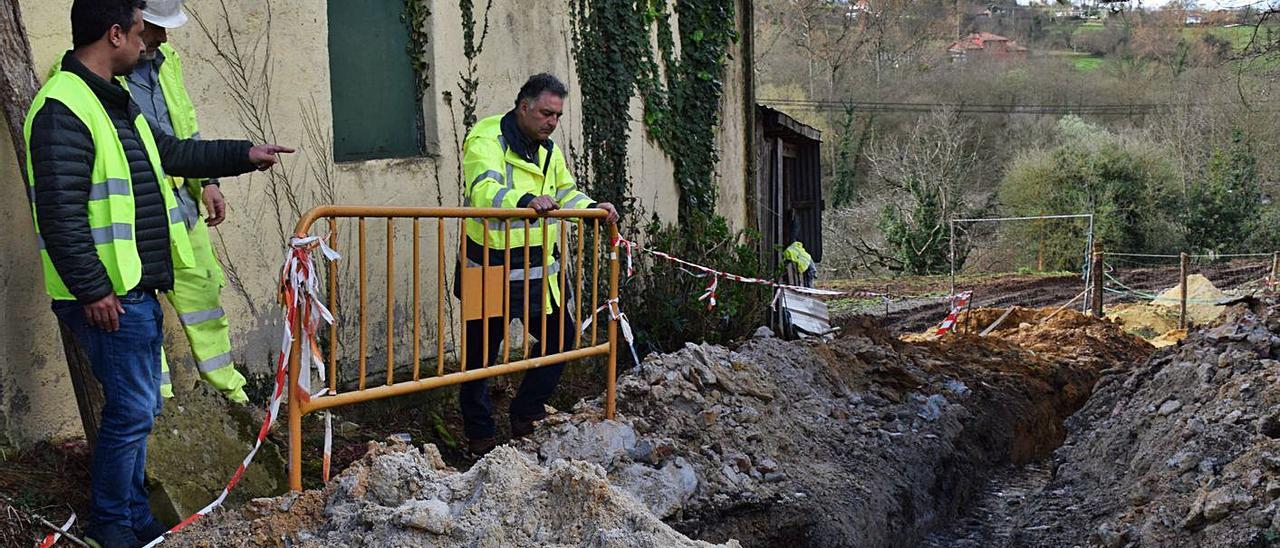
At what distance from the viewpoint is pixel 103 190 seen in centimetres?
393

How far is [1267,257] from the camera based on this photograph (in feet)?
100

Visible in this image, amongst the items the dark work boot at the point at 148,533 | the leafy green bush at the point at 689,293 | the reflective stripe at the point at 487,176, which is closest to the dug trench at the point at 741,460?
the dark work boot at the point at 148,533

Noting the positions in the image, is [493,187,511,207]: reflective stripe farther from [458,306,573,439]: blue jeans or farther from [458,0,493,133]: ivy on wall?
[458,0,493,133]: ivy on wall

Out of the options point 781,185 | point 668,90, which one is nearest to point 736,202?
point 668,90

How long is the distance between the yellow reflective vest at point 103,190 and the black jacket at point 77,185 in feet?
0.10

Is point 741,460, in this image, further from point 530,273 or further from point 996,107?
point 996,107

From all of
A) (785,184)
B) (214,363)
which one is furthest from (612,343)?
(785,184)

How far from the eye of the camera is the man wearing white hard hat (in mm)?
4500

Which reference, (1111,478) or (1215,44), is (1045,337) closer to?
(1111,478)

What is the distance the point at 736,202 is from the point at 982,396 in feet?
15.0

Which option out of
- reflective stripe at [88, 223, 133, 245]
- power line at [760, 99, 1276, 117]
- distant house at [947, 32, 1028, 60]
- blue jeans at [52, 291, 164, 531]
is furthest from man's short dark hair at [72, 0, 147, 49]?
distant house at [947, 32, 1028, 60]

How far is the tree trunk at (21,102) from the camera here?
4516 mm

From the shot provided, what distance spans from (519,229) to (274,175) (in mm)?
1551

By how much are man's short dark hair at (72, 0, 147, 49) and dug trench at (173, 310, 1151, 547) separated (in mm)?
1708
